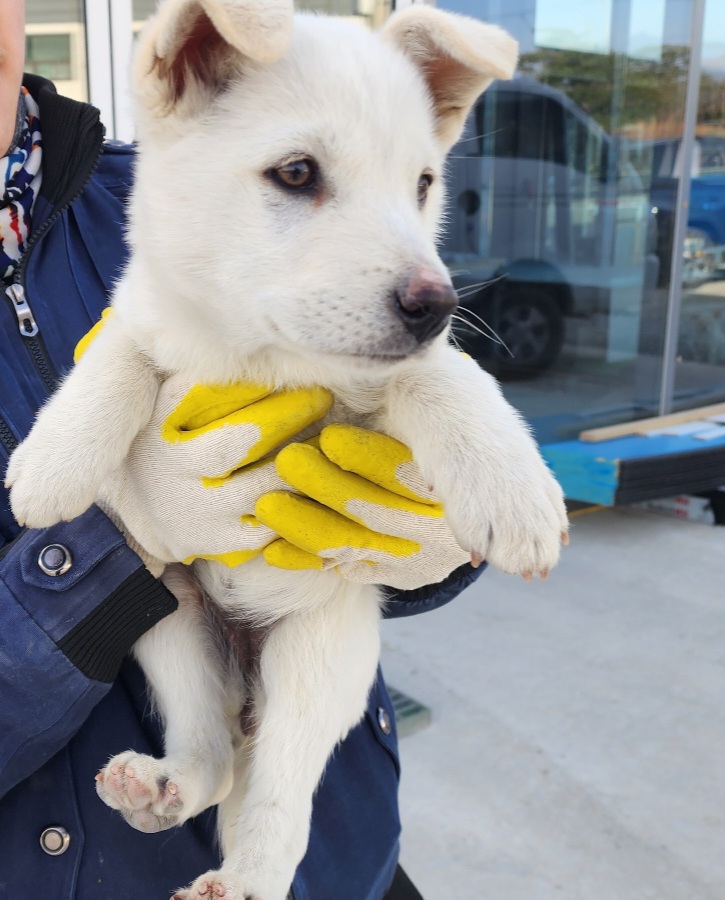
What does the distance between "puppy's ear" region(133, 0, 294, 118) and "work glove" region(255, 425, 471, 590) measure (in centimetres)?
58

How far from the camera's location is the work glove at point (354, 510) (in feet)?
4.93

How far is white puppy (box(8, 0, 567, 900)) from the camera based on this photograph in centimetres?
139

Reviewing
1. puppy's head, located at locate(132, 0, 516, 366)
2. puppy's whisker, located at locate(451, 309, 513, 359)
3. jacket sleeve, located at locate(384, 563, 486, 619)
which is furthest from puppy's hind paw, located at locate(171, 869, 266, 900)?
puppy's whisker, located at locate(451, 309, 513, 359)

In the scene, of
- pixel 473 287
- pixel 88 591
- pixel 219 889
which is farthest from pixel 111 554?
pixel 473 287

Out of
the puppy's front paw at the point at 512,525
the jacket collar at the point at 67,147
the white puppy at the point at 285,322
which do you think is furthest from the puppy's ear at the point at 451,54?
the puppy's front paw at the point at 512,525

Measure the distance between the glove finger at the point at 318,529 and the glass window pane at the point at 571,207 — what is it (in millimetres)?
4079

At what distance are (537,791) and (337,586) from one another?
6.88 feet

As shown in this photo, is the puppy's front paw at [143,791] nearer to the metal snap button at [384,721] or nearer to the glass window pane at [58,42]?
the metal snap button at [384,721]

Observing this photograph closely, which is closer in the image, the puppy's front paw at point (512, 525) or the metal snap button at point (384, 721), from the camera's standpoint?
the puppy's front paw at point (512, 525)

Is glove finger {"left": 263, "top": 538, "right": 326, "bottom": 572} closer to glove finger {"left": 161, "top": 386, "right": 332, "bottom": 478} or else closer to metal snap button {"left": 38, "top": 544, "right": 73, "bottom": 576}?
glove finger {"left": 161, "top": 386, "right": 332, "bottom": 478}

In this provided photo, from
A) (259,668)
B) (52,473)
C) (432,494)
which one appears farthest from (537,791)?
(52,473)

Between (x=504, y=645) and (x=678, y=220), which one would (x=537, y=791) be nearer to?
(x=504, y=645)

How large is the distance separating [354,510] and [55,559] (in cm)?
48

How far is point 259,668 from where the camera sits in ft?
6.16
